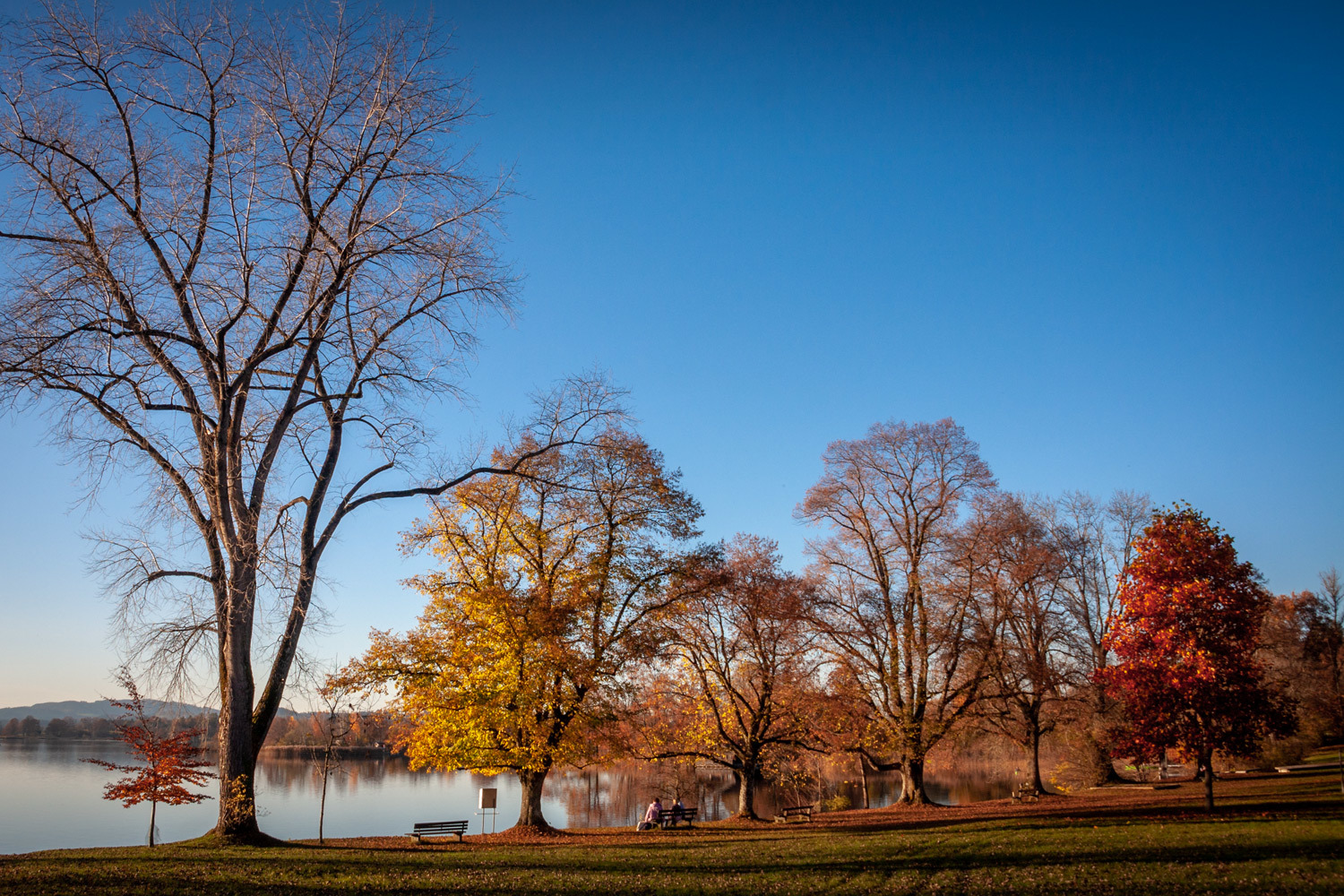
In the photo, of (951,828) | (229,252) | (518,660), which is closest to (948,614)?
(951,828)

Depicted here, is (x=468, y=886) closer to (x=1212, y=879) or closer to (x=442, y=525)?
(x=1212, y=879)

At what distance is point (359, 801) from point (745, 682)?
113 ft

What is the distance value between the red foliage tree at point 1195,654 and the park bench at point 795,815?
32.2 ft

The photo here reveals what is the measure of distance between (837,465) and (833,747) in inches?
410

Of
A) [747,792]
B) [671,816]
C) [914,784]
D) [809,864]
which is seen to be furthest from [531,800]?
[914,784]

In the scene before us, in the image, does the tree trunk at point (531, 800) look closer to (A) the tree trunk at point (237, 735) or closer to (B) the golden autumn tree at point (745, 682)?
(B) the golden autumn tree at point (745, 682)

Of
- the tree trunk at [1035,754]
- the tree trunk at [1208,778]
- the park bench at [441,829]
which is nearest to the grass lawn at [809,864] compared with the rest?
the tree trunk at [1208,778]

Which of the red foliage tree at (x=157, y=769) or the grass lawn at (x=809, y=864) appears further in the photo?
the red foliage tree at (x=157, y=769)

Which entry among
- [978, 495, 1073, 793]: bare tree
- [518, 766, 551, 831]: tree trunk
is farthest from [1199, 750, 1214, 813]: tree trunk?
[518, 766, 551, 831]: tree trunk

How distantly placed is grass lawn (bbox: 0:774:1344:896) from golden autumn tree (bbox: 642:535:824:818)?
7.20m

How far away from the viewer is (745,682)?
26.6 metres

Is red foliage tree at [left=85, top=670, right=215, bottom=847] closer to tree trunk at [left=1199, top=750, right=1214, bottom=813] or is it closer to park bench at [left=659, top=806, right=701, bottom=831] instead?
park bench at [left=659, top=806, right=701, bottom=831]

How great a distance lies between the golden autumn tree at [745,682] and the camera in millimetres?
25531

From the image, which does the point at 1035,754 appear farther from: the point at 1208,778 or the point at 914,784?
the point at 1208,778
